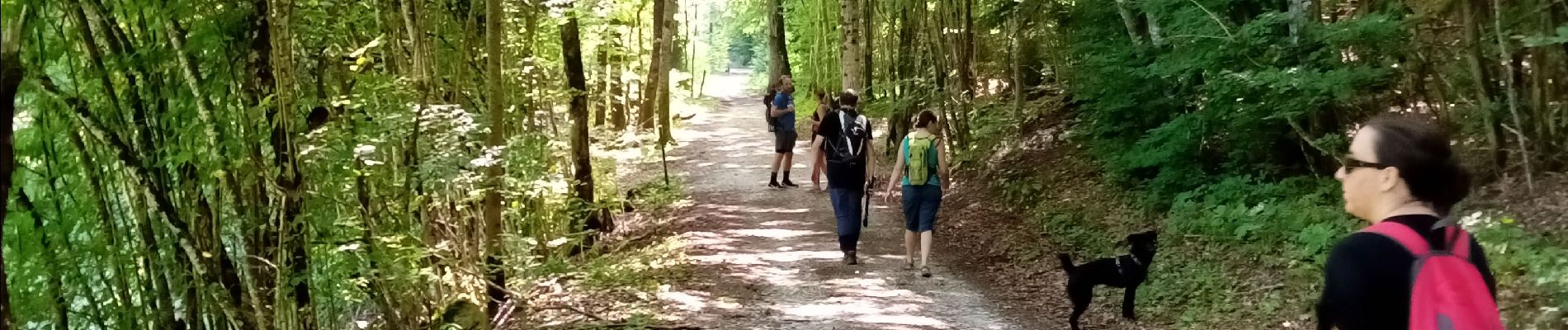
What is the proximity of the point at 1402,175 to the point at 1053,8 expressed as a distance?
8776 millimetres

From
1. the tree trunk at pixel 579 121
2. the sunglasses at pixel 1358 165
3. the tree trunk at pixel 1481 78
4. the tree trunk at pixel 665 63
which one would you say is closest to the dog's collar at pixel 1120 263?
the tree trunk at pixel 1481 78

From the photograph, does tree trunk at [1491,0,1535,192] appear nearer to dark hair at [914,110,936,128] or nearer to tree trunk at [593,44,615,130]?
dark hair at [914,110,936,128]

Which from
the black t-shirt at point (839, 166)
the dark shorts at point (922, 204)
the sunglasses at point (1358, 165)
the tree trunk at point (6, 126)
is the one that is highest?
the tree trunk at point (6, 126)

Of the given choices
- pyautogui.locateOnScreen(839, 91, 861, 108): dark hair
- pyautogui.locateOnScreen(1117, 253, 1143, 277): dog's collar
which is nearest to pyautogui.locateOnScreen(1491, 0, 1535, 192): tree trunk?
pyautogui.locateOnScreen(1117, 253, 1143, 277): dog's collar

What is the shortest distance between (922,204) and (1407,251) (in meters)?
5.43

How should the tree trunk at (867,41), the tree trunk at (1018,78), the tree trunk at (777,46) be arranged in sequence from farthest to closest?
the tree trunk at (777,46) → the tree trunk at (867,41) → the tree trunk at (1018,78)

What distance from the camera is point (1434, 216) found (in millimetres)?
1809

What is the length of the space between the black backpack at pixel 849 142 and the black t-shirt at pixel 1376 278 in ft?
A: 18.4

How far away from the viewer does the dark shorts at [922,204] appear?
278 inches

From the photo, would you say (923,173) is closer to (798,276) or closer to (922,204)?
(922,204)

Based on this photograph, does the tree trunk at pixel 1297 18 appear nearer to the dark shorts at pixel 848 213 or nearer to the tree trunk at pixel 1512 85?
the tree trunk at pixel 1512 85

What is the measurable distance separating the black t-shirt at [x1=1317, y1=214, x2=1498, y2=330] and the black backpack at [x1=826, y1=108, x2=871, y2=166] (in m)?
5.61

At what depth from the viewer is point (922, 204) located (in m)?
7.17

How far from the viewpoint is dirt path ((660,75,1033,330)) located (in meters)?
6.40
